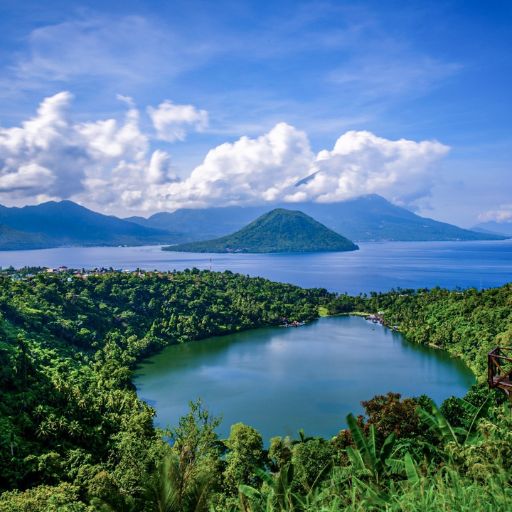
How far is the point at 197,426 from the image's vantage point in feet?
48.2

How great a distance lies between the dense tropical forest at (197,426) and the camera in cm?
582

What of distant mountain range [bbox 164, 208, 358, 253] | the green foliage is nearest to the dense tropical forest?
the green foliage

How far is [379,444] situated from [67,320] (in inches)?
1243

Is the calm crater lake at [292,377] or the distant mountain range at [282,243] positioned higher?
the distant mountain range at [282,243]

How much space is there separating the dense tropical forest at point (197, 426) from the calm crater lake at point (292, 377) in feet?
6.15

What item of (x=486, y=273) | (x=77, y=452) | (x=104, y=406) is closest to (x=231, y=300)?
(x=104, y=406)

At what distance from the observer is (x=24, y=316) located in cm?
3450

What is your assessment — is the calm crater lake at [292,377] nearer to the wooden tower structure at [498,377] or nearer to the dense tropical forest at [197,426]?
the dense tropical forest at [197,426]

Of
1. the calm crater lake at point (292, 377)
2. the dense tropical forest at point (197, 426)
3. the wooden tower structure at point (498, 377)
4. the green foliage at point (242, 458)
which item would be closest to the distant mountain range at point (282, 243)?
the dense tropical forest at point (197, 426)

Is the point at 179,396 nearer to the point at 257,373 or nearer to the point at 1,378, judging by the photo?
the point at 257,373

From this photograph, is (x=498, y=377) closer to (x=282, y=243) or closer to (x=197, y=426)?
(x=197, y=426)

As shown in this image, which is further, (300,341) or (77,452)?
(300,341)

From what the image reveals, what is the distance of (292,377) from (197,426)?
60.7 feet

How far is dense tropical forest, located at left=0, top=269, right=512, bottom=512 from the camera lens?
19.1 feet
